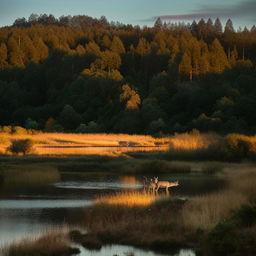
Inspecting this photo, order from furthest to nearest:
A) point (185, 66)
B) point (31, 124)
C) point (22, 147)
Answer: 1. point (185, 66)
2. point (31, 124)
3. point (22, 147)

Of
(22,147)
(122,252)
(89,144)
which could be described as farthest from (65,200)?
(89,144)

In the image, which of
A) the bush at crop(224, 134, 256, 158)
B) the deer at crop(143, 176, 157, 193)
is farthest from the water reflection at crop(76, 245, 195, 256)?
the bush at crop(224, 134, 256, 158)

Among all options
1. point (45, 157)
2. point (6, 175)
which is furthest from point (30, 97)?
point (6, 175)

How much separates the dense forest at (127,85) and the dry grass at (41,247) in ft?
229

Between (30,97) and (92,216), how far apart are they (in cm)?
11576

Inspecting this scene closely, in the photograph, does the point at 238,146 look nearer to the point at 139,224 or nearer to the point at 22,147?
the point at 22,147

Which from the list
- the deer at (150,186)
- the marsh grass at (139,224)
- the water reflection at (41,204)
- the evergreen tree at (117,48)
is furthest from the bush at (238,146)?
the evergreen tree at (117,48)

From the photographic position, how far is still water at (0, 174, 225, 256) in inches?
1040

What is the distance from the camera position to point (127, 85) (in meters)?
126

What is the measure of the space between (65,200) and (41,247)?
571 inches

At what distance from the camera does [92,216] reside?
2878 centimetres

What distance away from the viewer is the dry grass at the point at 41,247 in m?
21.9

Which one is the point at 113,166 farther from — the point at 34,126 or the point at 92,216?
the point at 34,126

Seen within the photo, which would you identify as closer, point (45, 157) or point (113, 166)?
point (113, 166)
